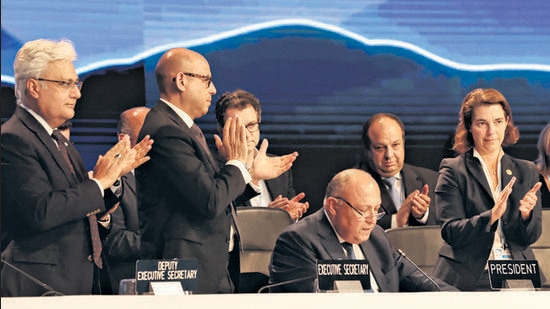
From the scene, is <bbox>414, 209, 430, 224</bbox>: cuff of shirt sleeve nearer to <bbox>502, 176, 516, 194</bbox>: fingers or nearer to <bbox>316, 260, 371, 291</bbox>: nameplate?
<bbox>502, 176, 516, 194</bbox>: fingers

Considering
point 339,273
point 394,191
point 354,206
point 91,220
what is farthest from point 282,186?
point 91,220

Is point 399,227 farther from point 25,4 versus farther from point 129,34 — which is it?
point 25,4

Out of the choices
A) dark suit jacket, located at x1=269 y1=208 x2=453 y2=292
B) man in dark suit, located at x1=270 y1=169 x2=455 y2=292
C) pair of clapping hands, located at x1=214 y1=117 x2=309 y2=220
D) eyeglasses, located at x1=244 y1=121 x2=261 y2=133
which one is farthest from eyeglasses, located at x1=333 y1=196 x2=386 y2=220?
eyeglasses, located at x1=244 y1=121 x2=261 y2=133

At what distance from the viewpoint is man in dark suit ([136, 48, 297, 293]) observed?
178 inches

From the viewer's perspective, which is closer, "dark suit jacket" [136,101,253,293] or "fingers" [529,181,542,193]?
"dark suit jacket" [136,101,253,293]

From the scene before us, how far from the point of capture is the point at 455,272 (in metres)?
5.04

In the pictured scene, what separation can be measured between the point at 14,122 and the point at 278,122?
1.30m

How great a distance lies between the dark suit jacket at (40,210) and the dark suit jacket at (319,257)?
85cm

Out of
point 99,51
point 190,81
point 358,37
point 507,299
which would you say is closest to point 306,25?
point 358,37

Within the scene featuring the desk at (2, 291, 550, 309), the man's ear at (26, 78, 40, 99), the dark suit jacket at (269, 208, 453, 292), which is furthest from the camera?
the dark suit jacket at (269, 208, 453, 292)

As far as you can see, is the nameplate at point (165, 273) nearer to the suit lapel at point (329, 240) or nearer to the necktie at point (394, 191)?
the suit lapel at point (329, 240)

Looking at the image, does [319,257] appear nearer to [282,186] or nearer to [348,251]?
[348,251]

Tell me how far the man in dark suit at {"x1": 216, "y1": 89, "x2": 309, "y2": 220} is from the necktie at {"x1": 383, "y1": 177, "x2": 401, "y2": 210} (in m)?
0.43

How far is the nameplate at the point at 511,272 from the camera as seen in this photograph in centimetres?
441
